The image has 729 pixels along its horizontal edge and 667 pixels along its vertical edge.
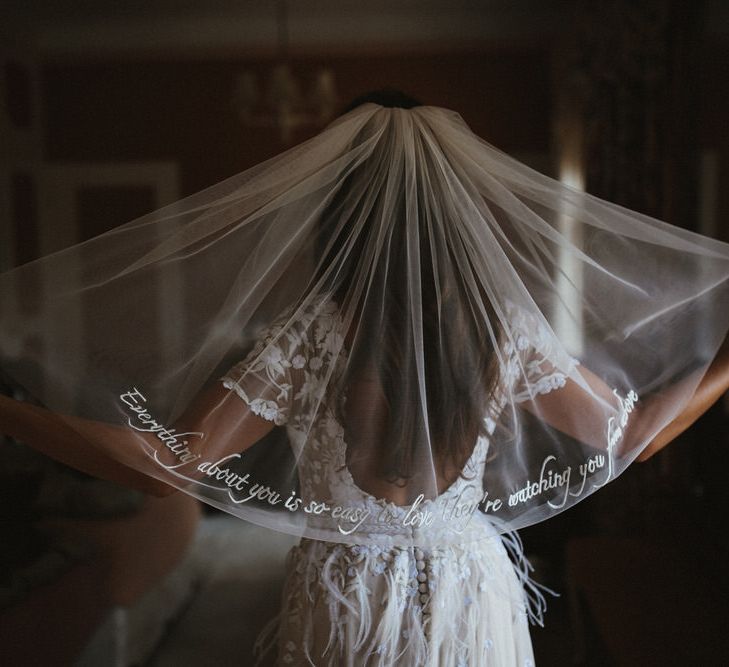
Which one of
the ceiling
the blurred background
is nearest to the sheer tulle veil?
the blurred background

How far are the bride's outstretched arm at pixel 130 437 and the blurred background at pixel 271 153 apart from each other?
0.61ft

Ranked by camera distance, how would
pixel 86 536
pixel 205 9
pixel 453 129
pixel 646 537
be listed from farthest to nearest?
pixel 205 9 → pixel 646 537 → pixel 86 536 → pixel 453 129

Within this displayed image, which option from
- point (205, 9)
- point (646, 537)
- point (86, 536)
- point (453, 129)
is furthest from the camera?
point (205, 9)

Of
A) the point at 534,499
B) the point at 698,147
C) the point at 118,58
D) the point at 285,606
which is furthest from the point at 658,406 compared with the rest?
the point at 118,58

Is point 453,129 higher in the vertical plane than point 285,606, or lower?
higher

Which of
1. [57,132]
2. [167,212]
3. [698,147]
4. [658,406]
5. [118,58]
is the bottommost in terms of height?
[658,406]

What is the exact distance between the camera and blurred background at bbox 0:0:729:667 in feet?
5.66

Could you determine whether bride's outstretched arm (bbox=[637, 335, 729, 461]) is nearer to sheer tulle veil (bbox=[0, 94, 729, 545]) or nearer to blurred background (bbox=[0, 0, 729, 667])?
sheer tulle veil (bbox=[0, 94, 729, 545])

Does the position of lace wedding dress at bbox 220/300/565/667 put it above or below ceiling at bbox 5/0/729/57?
below

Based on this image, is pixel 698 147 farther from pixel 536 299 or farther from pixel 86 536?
pixel 86 536

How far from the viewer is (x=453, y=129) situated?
0.90 metres

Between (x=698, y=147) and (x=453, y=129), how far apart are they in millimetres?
1268

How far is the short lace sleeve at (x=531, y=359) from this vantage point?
2.78ft

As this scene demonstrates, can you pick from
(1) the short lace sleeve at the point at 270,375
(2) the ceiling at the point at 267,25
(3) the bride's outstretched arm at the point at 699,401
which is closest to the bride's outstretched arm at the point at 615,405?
(3) the bride's outstretched arm at the point at 699,401
